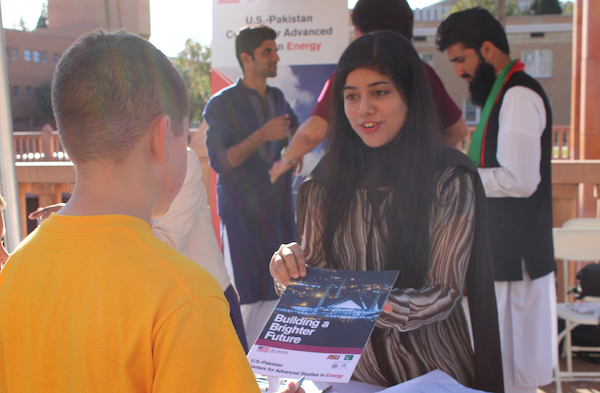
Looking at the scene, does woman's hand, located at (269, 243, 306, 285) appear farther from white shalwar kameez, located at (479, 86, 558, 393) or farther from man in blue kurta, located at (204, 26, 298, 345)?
man in blue kurta, located at (204, 26, 298, 345)

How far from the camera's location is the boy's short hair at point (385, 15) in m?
2.57

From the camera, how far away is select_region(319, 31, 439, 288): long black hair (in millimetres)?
1485

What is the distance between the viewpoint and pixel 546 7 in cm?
4275

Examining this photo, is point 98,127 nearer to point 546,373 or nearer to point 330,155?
point 330,155

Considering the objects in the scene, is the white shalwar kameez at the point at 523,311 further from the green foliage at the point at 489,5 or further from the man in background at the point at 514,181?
the green foliage at the point at 489,5

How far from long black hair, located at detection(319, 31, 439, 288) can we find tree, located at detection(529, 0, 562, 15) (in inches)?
1871

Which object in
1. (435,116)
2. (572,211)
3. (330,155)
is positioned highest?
(435,116)

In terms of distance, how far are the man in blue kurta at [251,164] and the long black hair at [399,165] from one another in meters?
1.77

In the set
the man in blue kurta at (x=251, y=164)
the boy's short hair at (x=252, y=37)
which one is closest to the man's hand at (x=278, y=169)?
the man in blue kurta at (x=251, y=164)

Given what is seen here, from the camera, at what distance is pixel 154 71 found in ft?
2.57

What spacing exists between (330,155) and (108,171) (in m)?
1.05

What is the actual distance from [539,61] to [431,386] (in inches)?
1430

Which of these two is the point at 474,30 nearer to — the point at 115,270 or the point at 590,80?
the point at 115,270

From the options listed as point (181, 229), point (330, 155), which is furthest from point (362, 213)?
point (181, 229)
